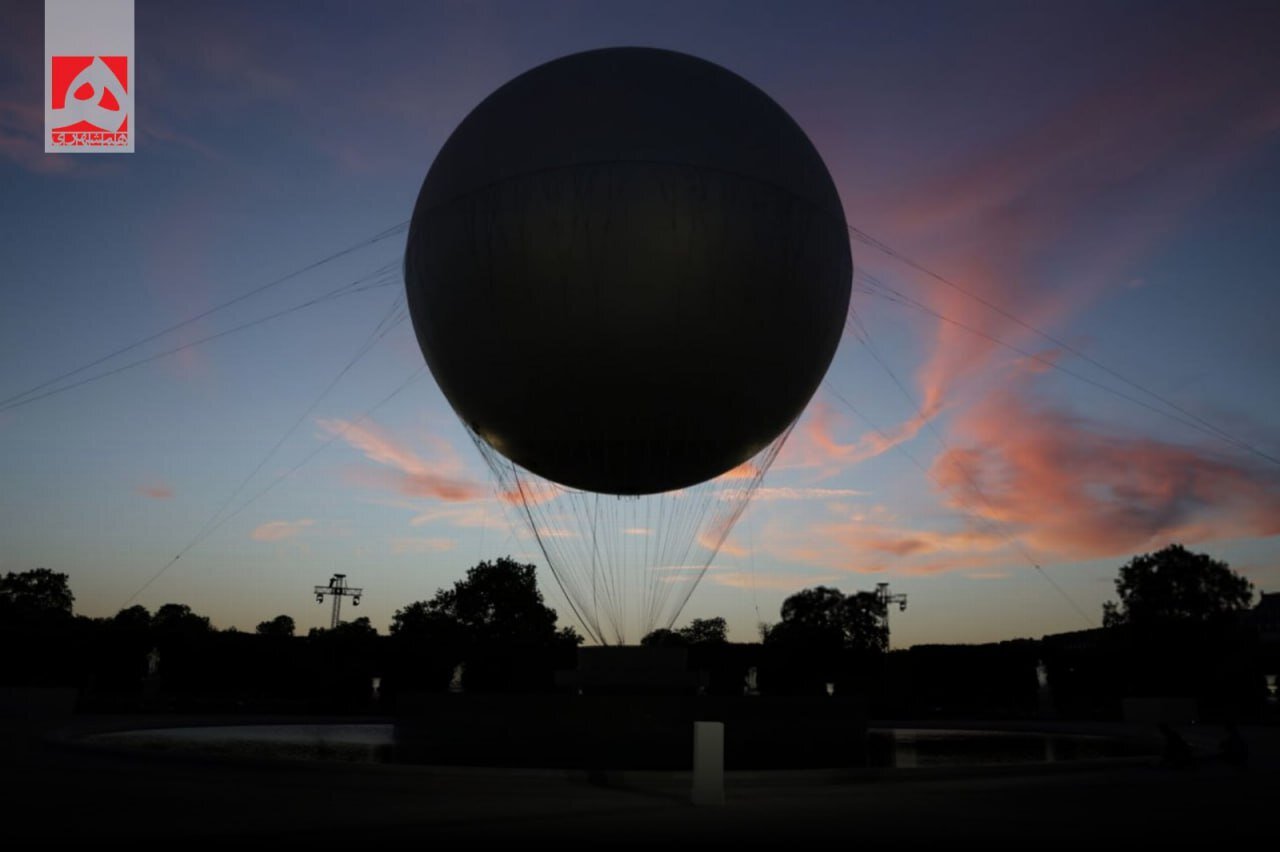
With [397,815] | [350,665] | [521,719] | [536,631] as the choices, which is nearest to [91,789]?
[397,815]

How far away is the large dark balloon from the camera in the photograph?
62.5 feet

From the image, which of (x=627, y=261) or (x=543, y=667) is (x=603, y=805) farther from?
(x=543, y=667)

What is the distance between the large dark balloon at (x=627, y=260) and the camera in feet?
62.5

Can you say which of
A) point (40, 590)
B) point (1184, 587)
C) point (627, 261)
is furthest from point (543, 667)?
point (40, 590)

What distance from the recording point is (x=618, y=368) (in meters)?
19.6

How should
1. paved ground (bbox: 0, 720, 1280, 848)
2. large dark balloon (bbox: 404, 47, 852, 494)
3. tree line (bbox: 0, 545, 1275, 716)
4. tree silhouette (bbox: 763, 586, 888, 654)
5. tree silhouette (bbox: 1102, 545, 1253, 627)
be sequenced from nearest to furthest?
paved ground (bbox: 0, 720, 1280, 848) < large dark balloon (bbox: 404, 47, 852, 494) < tree line (bbox: 0, 545, 1275, 716) < tree silhouette (bbox: 1102, 545, 1253, 627) < tree silhouette (bbox: 763, 586, 888, 654)

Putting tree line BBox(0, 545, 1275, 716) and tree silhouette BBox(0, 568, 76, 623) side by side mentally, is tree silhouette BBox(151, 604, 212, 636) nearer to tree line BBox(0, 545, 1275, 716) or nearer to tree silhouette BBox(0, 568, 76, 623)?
tree silhouette BBox(0, 568, 76, 623)

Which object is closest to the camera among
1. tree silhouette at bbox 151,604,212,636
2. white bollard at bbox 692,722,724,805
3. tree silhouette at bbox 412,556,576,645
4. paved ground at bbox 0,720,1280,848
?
paved ground at bbox 0,720,1280,848

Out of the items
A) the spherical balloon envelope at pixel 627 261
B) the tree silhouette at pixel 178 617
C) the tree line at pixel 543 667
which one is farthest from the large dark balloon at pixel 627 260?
the tree silhouette at pixel 178 617

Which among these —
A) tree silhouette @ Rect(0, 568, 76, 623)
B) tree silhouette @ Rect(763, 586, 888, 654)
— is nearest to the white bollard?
tree silhouette @ Rect(763, 586, 888, 654)

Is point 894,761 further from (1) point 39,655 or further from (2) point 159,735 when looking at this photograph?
(1) point 39,655

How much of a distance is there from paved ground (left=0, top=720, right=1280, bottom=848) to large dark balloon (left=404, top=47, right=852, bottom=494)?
310 inches

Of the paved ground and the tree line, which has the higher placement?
the paved ground

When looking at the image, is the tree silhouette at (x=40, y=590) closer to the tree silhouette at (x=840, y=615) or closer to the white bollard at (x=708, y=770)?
the tree silhouette at (x=840, y=615)
